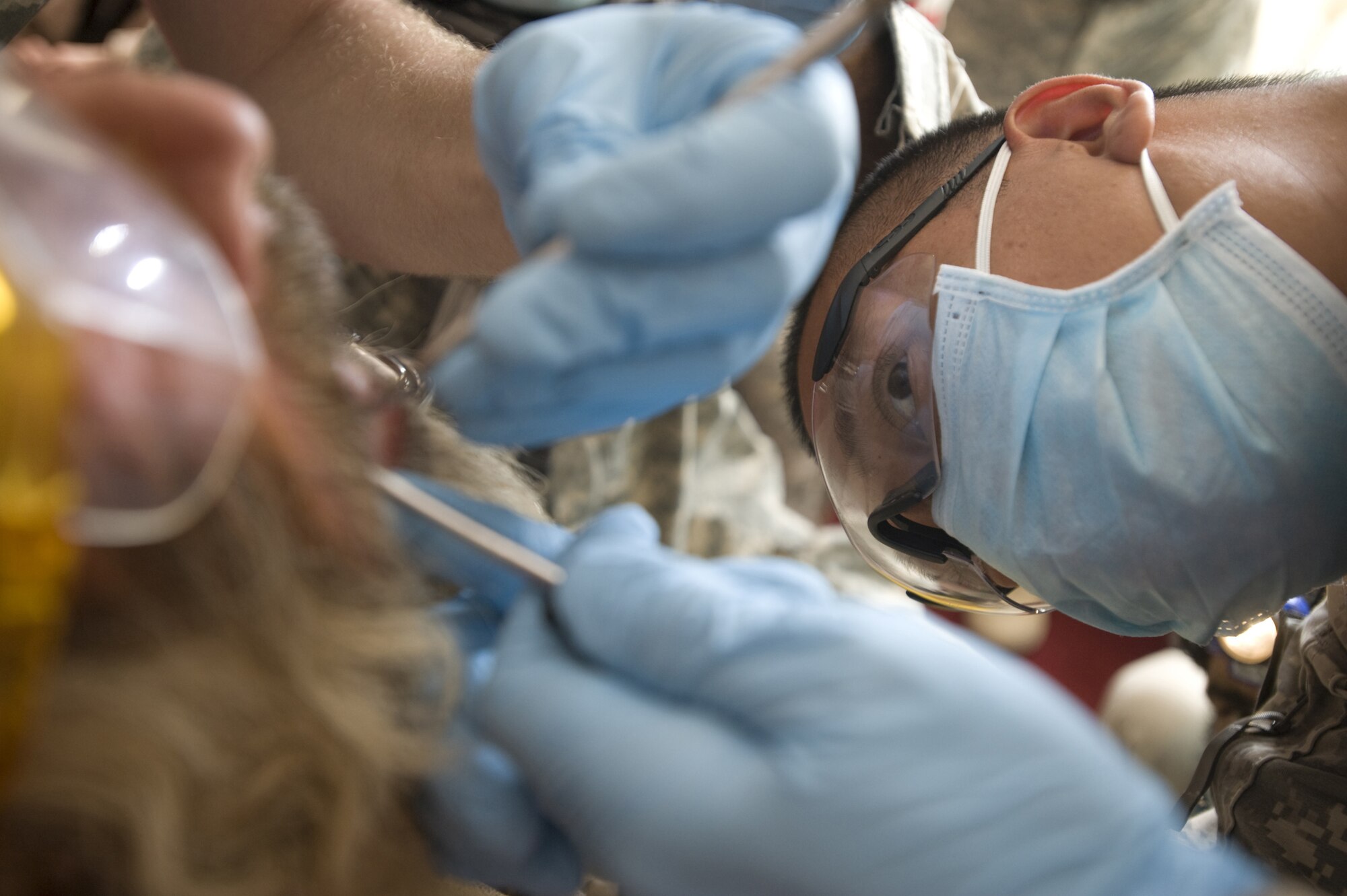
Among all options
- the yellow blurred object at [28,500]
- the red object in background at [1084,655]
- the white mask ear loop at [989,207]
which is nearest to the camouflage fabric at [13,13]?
the yellow blurred object at [28,500]

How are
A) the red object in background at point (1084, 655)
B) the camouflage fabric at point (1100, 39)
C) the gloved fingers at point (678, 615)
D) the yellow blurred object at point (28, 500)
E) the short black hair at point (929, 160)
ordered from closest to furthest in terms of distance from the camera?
the yellow blurred object at point (28, 500), the gloved fingers at point (678, 615), the short black hair at point (929, 160), the camouflage fabric at point (1100, 39), the red object in background at point (1084, 655)

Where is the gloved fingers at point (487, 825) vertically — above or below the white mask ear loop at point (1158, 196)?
below

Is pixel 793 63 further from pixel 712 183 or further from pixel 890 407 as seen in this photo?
pixel 890 407

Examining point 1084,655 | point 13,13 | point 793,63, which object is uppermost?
point 793,63

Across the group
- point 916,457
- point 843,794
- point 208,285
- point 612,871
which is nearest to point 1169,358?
point 916,457

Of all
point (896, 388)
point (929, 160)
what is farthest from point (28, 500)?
point (929, 160)

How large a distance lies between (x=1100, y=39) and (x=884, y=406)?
74.0 inches

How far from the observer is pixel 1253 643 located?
4.44 feet

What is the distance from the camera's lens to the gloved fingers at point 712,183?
60 centimetres

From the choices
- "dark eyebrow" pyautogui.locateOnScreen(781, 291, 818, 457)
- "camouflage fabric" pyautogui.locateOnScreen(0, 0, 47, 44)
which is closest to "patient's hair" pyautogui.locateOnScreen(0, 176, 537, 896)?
"camouflage fabric" pyautogui.locateOnScreen(0, 0, 47, 44)

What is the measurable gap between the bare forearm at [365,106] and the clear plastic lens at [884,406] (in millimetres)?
543

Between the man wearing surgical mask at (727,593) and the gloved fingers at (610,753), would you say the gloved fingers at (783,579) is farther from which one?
the gloved fingers at (610,753)

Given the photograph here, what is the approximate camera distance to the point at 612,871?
0.56 metres

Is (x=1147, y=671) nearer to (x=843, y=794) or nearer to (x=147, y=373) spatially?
(x=843, y=794)
